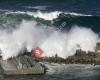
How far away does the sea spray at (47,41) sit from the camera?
2857 inches

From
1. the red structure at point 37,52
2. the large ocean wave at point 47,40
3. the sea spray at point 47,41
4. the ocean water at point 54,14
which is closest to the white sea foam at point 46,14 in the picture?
the ocean water at point 54,14

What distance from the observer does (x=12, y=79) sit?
64.9m

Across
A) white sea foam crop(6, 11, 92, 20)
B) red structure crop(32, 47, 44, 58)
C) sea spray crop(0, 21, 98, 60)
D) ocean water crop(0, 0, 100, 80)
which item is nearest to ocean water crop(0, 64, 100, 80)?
ocean water crop(0, 0, 100, 80)

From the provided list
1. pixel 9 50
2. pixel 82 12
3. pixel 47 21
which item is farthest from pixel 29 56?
pixel 82 12

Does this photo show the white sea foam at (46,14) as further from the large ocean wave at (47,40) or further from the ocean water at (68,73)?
the ocean water at (68,73)

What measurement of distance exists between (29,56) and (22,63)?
360cm

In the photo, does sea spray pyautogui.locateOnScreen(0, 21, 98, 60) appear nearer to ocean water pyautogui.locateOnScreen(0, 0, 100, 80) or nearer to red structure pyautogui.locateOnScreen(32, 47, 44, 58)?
red structure pyautogui.locateOnScreen(32, 47, 44, 58)

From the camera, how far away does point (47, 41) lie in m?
75.1

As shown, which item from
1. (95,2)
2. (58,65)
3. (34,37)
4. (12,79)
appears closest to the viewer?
(12,79)

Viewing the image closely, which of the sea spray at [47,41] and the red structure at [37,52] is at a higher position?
the sea spray at [47,41]

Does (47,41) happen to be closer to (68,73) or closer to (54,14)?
(68,73)

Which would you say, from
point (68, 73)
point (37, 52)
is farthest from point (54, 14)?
point (68, 73)

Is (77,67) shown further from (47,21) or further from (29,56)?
(47,21)

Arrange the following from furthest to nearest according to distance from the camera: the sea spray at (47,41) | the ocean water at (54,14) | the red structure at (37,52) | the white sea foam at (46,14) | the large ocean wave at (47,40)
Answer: the white sea foam at (46,14), the ocean water at (54,14), the large ocean wave at (47,40), the sea spray at (47,41), the red structure at (37,52)
